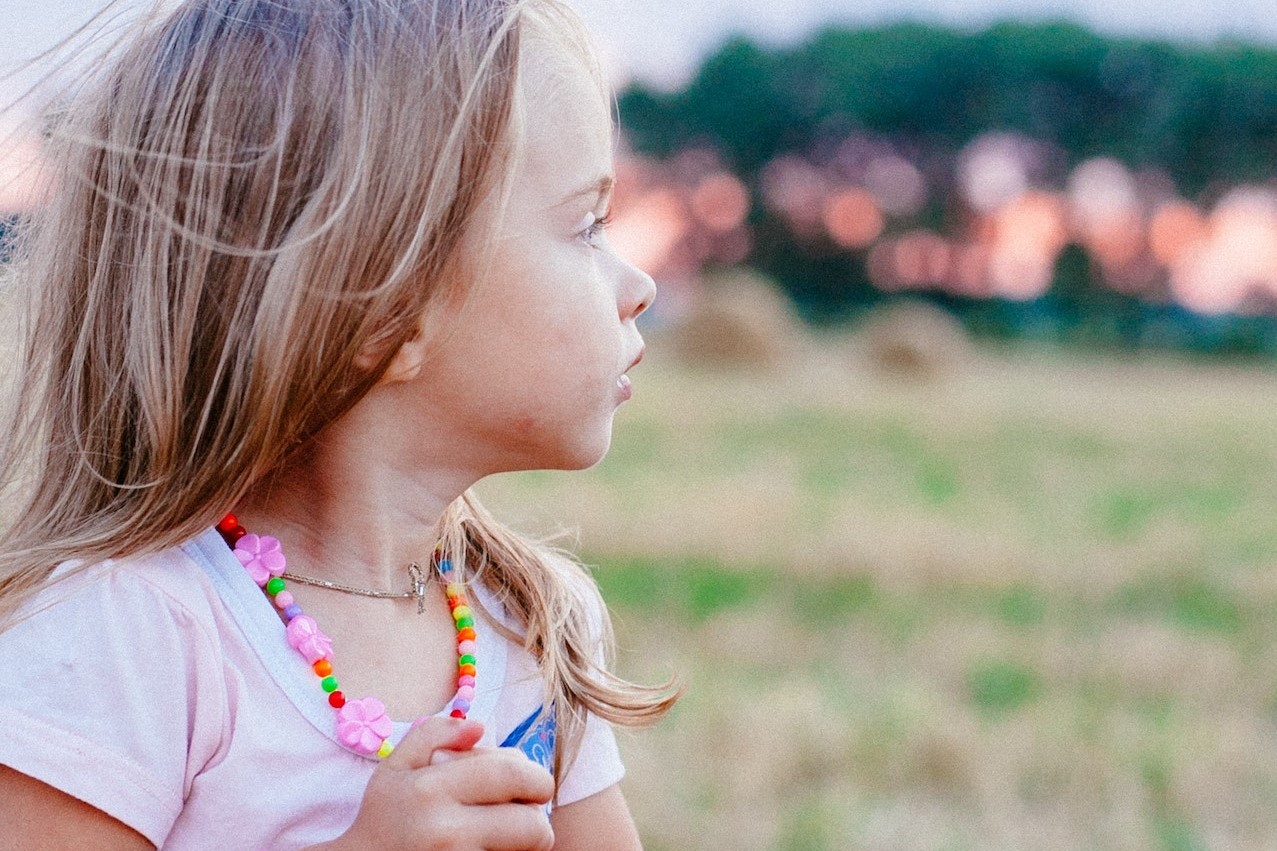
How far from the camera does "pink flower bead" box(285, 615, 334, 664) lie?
1.17 meters

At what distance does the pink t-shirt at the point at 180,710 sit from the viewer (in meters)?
1.06

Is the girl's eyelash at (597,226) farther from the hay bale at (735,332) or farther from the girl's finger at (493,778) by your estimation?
the hay bale at (735,332)

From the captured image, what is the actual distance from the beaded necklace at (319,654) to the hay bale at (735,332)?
13487mm

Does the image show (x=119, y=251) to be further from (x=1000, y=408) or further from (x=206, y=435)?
(x=1000, y=408)

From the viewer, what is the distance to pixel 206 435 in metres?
1.18

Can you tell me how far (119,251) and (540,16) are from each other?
16.1 inches

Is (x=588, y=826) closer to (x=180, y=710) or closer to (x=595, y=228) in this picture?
(x=180, y=710)

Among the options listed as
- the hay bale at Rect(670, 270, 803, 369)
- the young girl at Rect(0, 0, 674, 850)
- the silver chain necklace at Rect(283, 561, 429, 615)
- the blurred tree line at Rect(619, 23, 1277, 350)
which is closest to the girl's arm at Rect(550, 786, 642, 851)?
the young girl at Rect(0, 0, 674, 850)

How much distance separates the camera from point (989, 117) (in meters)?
24.0

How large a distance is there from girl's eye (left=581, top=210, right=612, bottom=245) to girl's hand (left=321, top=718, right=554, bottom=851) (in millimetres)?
432

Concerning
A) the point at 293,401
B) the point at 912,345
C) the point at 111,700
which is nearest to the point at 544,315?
the point at 293,401

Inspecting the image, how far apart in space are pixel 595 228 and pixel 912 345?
14.2 metres

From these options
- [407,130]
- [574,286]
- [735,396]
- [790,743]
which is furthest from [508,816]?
[735,396]

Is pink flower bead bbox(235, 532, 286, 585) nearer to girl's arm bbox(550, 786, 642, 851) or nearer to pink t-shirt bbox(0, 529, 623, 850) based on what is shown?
pink t-shirt bbox(0, 529, 623, 850)
